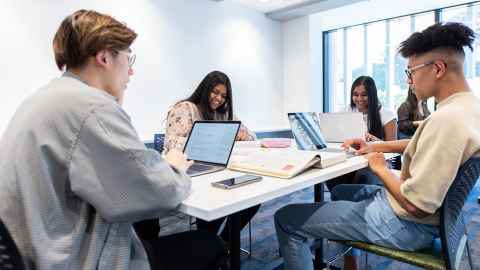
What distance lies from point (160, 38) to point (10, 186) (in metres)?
3.11

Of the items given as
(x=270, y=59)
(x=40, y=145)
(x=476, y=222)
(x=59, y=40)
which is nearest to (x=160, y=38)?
(x=270, y=59)

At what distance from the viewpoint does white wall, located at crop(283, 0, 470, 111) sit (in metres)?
4.67

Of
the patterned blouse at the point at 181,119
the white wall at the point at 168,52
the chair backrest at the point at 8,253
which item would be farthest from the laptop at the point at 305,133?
the white wall at the point at 168,52

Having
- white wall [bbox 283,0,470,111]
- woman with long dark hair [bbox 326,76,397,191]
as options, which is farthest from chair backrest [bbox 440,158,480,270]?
white wall [bbox 283,0,470,111]

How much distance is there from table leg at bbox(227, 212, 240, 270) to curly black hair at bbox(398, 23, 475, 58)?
35.7 inches

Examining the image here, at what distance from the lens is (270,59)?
4801mm

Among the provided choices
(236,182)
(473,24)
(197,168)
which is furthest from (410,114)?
(236,182)

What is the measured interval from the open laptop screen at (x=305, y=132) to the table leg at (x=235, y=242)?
57cm

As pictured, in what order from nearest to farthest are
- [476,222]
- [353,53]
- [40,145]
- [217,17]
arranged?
1. [40,145]
2. [476,222]
3. [217,17]
4. [353,53]

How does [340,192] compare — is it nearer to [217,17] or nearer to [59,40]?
[59,40]

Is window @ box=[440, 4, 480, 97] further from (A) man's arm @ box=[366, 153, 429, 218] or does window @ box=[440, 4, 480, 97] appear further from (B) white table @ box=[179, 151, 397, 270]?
(B) white table @ box=[179, 151, 397, 270]

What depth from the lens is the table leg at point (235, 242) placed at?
1.16 m

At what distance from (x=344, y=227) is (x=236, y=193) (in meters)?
0.49

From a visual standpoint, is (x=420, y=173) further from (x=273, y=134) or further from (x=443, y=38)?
(x=273, y=134)
